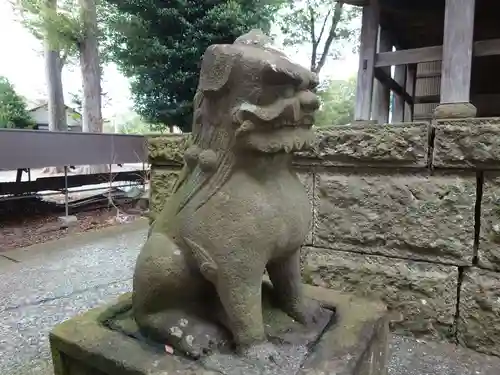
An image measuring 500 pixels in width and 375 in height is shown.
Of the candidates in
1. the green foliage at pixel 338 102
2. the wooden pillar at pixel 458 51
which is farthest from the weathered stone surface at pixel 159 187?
the green foliage at pixel 338 102

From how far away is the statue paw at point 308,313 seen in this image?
3.56 feet

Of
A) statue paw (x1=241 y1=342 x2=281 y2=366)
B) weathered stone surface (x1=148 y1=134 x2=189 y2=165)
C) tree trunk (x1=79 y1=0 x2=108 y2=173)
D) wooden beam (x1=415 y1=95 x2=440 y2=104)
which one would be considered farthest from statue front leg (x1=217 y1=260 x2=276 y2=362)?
tree trunk (x1=79 y1=0 x2=108 y2=173)

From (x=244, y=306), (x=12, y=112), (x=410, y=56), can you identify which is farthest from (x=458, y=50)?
(x=12, y=112)

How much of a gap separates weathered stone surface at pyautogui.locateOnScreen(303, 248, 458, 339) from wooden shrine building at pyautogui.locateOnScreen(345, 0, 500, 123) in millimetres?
904

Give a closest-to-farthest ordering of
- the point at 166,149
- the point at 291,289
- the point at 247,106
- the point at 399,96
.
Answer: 1. the point at 247,106
2. the point at 291,289
3. the point at 166,149
4. the point at 399,96

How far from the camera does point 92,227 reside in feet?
14.3

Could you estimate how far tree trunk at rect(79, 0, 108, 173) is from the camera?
6.30m

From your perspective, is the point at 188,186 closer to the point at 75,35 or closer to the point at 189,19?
the point at 189,19

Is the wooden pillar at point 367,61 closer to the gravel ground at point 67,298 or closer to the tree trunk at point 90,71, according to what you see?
the gravel ground at point 67,298

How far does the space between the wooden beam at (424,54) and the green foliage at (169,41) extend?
266 centimetres

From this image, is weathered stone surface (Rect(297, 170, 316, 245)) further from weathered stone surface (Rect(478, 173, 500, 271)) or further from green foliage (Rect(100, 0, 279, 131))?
green foliage (Rect(100, 0, 279, 131))

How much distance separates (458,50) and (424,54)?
0.50 metres

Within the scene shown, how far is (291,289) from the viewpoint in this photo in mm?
1079

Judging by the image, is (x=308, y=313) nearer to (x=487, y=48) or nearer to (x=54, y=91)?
(x=487, y=48)
